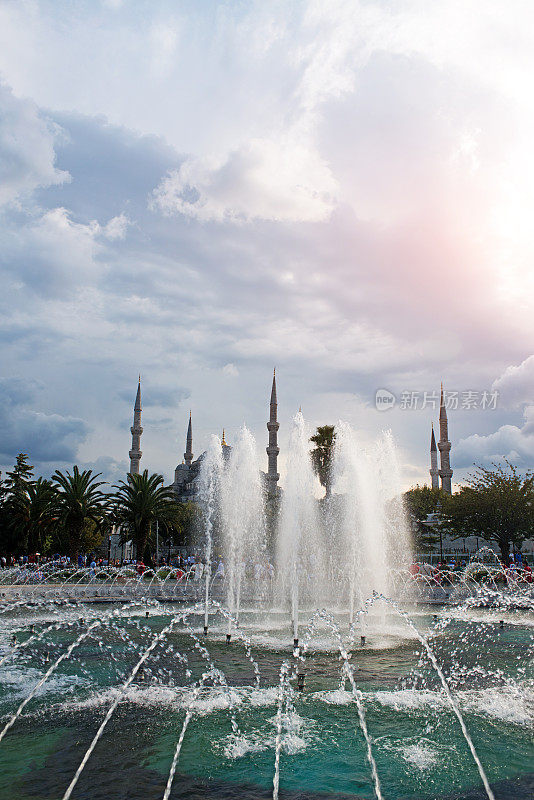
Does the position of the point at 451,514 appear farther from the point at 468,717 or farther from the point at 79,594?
the point at 468,717

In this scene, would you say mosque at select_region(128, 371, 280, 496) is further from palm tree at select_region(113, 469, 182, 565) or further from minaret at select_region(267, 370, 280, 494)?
palm tree at select_region(113, 469, 182, 565)

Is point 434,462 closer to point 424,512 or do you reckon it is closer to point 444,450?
point 444,450

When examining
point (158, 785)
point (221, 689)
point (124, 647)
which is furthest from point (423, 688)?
point (124, 647)

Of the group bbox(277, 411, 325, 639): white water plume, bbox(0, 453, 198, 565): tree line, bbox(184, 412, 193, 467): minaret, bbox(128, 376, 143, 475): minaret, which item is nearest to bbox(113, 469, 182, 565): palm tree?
bbox(0, 453, 198, 565): tree line

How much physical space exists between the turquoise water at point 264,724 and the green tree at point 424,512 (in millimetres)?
33243

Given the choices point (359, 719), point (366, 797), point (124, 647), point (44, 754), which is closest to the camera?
point (366, 797)

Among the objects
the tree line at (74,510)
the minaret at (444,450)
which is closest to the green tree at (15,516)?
the tree line at (74,510)

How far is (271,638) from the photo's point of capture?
11953 millimetres

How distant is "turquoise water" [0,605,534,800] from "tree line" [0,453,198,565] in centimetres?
1925

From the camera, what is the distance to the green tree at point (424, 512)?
143 feet

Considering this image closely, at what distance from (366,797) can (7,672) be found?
634 cm

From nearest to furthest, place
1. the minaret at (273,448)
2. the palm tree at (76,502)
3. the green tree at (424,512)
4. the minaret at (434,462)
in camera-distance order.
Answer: the palm tree at (76,502) → the green tree at (424,512) → the minaret at (273,448) → the minaret at (434,462)

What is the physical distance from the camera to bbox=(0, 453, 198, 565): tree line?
30031 millimetres

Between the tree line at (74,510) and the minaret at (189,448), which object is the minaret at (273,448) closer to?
the tree line at (74,510)
